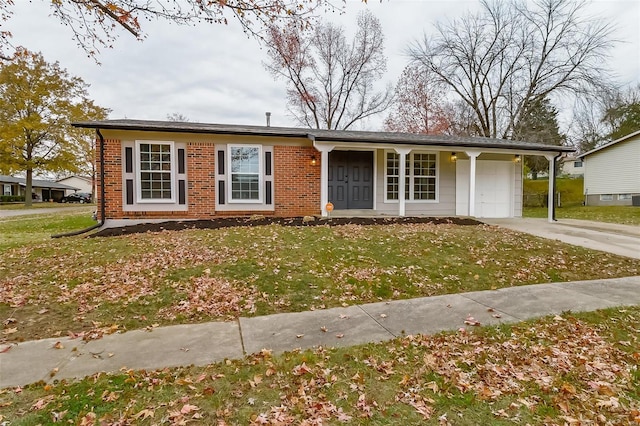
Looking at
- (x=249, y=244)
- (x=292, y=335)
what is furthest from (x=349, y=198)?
(x=292, y=335)

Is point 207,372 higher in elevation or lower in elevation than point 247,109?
lower

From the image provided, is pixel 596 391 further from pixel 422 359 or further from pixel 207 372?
pixel 207 372

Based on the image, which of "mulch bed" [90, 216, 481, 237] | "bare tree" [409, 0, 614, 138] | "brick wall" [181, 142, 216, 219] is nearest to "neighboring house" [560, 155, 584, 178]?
"bare tree" [409, 0, 614, 138]

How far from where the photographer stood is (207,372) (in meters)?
2.84

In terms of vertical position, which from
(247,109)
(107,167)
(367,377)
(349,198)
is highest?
(247,109)

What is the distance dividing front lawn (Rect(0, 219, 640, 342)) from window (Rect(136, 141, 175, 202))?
230cm

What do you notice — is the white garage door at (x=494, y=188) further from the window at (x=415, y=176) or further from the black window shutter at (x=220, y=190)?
the black window shutter at (x=220, y=190)

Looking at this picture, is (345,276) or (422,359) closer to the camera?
(422,359)

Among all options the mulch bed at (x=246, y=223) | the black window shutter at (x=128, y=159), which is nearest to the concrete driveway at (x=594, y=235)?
the mulch bed at (x=246, y=223)

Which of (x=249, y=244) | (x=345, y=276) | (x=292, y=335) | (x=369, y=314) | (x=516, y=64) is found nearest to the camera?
(x=292, y=335)

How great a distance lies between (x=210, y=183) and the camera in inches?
421

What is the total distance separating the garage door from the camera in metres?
13.0

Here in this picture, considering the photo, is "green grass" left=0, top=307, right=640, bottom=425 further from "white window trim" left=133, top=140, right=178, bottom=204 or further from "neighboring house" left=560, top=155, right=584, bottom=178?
"neighboring house" left=560, top=155, right=584, bottom=178

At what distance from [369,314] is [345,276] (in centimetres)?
141
